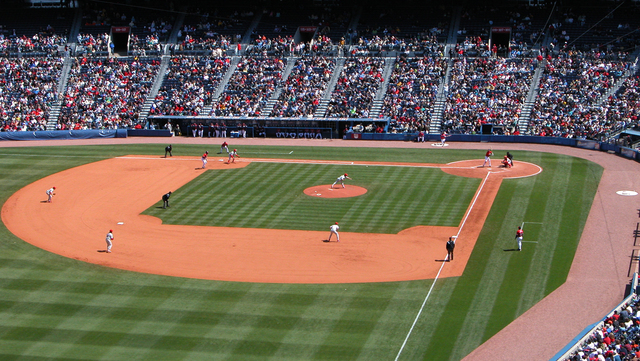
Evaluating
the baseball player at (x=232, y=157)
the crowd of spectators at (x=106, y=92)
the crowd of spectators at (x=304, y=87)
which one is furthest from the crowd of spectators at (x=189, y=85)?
the baseball player at (x=232, y=157)

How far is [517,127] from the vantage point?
65062 mm

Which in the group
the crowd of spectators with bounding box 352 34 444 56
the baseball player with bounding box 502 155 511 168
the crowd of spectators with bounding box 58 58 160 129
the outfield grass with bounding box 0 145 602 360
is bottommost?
the outfield grass with bounding box 0 145 602 360

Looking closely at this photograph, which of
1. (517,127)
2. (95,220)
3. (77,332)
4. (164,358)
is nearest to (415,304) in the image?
(164,358)

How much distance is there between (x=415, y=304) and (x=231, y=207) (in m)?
18.4

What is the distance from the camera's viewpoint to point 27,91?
256ft

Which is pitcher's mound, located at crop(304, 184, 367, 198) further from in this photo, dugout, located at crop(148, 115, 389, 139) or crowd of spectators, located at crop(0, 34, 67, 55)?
crowd of spectators, located at crop(0, 34, 67, 55)

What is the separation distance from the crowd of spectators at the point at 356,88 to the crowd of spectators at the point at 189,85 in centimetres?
1416

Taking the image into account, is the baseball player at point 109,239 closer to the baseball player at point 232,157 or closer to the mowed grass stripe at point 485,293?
the mowed grass stripe at point 485,293

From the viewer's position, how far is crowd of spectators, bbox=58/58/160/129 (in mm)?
74438

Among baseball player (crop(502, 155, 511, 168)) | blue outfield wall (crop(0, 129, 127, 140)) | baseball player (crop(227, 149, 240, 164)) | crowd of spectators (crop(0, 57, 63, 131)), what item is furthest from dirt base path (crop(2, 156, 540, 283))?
crowd of spectators (crop(0, 57, 63, 131))

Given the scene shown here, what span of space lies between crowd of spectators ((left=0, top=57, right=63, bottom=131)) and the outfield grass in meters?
40.6

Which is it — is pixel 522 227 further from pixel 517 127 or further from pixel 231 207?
pixel 517 127

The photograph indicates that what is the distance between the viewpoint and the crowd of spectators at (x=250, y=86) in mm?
73000

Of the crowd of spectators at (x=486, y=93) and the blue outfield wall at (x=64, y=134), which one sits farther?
the blue outfield wall at (x=64, y=134)
